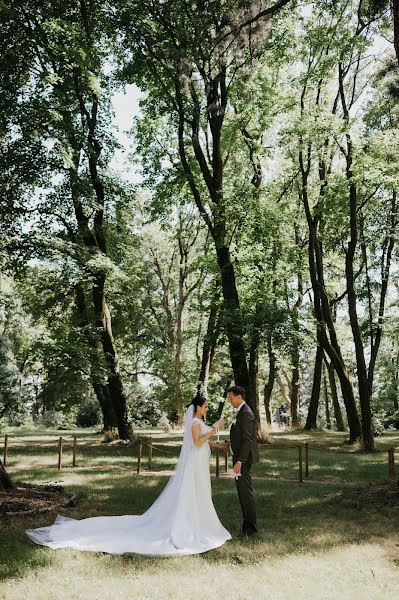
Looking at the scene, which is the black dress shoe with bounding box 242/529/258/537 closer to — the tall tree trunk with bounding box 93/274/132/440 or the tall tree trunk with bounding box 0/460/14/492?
the tall tree trunk with bounding box 0/460/14/492

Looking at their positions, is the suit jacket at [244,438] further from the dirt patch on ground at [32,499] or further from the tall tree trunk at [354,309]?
the tall tree trunk at [354,309]

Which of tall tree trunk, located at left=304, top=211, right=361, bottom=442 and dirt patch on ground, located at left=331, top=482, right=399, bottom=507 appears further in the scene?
tall tree trunk, located at left=304, top=211, right=361, bottom=442

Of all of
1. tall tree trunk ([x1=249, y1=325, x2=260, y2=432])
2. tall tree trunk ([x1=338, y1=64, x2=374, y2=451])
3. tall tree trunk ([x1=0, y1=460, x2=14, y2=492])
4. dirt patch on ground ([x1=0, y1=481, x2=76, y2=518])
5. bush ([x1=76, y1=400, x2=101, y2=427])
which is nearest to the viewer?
dirt patch on ground ([x1=0, y1=481, x2=76, y2=518])

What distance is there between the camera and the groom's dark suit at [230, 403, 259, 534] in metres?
8.24

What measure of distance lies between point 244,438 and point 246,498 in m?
0.90

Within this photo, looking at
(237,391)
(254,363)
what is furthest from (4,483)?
(254,363)

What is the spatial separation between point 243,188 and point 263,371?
24.6 m

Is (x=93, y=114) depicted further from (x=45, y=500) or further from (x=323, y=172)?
(x=45, y=500)

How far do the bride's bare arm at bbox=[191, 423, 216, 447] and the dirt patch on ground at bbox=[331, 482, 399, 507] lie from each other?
13.8 ft

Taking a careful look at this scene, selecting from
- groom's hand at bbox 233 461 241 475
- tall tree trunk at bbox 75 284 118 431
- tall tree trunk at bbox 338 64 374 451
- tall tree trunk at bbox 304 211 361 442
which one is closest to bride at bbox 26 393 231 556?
groom's hand at bbox 233 461 241 475

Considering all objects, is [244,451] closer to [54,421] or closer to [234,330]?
[234,330]

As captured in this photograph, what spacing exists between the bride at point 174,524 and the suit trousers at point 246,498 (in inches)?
14.7

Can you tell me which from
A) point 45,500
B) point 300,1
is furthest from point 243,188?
point 45,500

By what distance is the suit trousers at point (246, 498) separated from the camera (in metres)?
8.26
